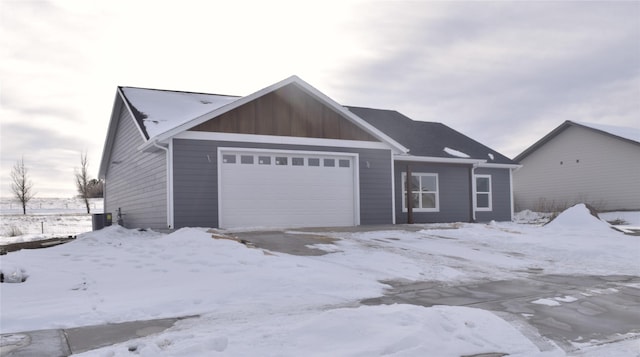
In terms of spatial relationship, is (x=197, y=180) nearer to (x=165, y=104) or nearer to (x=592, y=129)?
(x=165, y=104)

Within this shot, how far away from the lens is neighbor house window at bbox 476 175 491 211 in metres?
22.5

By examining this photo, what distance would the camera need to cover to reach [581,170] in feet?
93.8

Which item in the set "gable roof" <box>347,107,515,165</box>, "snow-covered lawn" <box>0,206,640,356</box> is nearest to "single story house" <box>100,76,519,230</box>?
"gable roof" <box>347,107,515,165</box>

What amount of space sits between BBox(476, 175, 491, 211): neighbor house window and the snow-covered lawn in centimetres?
943

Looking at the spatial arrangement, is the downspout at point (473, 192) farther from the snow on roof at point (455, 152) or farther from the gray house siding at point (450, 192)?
the snow on roof at point (455, 152)

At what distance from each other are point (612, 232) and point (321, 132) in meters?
9.53

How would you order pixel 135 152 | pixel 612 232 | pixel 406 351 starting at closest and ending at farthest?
1. pixel 406 351
2. pixel 612 232
3. pixel 135 152

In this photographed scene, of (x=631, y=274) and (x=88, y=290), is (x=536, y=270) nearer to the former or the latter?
(x=631, y=274)

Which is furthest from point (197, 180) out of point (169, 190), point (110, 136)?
point (110, 136)

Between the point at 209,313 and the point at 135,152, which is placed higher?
the point at 135,152

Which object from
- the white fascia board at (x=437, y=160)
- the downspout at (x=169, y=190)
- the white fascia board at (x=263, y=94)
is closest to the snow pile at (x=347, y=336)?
the downspout at (x=169, y=190)

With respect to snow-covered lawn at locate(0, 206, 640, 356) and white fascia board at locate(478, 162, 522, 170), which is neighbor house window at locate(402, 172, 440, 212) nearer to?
white fascia board at locate(478, 162, 522, 170)

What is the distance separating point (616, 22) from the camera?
1571cm

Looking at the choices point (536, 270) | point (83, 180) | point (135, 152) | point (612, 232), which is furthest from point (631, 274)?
point (83, 180)
